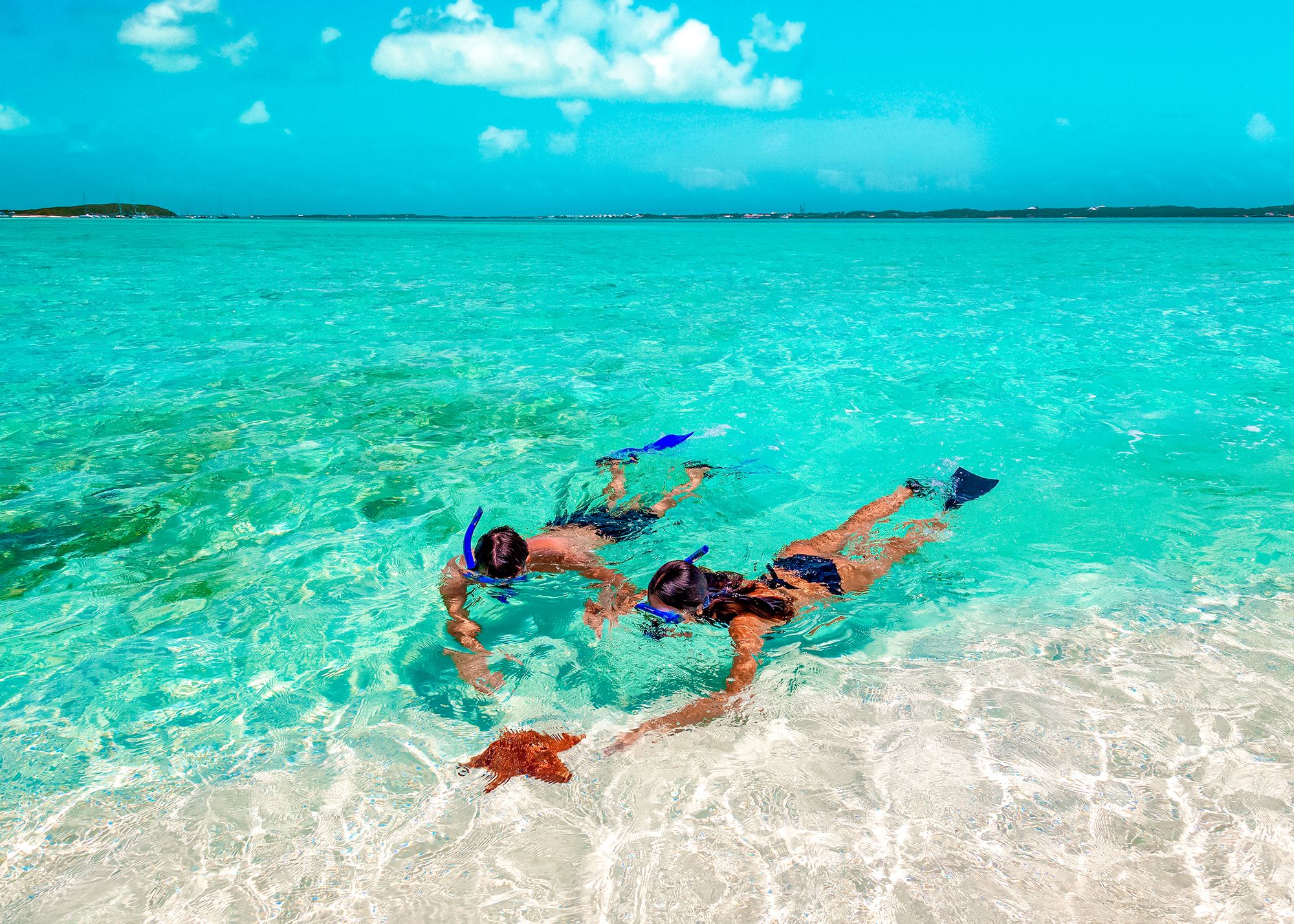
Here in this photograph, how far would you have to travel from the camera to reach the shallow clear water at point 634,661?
329 centimetres

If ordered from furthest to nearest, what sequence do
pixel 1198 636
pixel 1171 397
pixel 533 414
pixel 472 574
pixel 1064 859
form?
pixel 1171 397 → pixel 533 414 → pixel 472 574 → pixel 1198 636 → pixel 1064 859

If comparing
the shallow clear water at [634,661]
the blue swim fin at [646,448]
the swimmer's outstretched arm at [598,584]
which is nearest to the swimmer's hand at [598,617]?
the swimmer's outstretched arm at [598,584]

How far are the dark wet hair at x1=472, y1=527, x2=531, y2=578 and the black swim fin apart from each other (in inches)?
179

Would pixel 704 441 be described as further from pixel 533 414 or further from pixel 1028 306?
pixel 1028 306

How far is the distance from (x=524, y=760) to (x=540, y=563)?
2199 millimetres

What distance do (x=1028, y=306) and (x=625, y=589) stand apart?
2159cm

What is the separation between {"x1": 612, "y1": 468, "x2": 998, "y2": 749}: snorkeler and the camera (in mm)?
4508

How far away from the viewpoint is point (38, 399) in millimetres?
11258

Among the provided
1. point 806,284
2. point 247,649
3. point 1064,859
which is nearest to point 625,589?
point 247,649

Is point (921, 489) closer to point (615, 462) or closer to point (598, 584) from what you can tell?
point (615, 462)

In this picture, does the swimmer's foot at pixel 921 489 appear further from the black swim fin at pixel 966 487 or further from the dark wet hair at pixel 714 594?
the dark wet hair at pixel 714 594

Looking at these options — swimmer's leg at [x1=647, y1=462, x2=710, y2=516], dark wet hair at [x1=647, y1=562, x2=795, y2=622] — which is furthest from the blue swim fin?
dark wet hair at [x1=647, y1=562, x2=795, y2=622]

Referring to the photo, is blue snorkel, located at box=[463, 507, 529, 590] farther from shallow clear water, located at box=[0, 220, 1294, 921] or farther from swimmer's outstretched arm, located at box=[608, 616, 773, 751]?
swimmer's outstretched arm, located at box=[608, 616, 773, 751]

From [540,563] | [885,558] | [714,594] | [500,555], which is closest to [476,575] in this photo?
[500,555]
